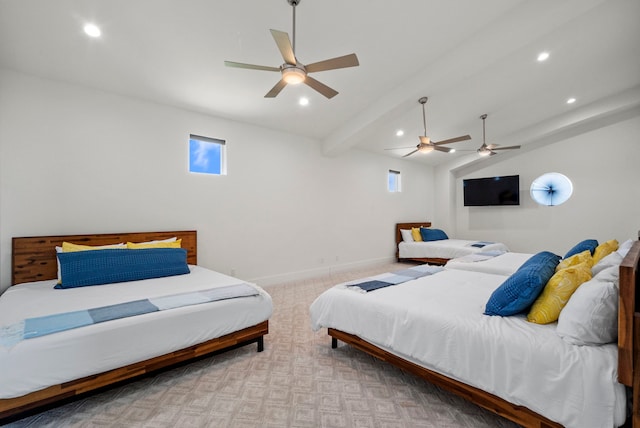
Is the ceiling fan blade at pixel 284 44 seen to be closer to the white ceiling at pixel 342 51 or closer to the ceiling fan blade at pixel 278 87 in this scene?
the ceiling fan blade at pixel 278 87

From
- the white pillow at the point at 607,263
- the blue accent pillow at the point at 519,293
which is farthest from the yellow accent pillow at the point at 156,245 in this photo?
the white pillow at the point at 607,263

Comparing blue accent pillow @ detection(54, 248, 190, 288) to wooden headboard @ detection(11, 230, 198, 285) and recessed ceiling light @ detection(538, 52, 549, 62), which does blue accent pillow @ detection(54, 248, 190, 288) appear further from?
recessed ceiling light @ detection(538, 52, 549, 62)

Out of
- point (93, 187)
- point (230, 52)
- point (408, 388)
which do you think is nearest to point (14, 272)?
point (93, 187)

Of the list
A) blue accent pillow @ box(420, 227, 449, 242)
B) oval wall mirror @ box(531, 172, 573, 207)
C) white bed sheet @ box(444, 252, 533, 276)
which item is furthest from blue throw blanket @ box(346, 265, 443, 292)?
oval wall mirror @ box(531, 172, 573, 207)

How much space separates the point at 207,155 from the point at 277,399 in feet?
11.7

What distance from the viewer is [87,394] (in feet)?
5.74

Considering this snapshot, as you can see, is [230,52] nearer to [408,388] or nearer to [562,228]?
[408,388]

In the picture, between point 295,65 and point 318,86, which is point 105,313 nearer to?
point 295,65

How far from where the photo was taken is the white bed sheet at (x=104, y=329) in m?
1.53

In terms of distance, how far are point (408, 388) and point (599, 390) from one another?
3.63 feet

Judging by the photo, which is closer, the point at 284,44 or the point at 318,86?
the point at 284,44

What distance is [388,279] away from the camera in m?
2.92

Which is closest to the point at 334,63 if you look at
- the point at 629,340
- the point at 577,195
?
the point at 629,340

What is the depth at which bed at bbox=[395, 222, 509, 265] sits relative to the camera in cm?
603
